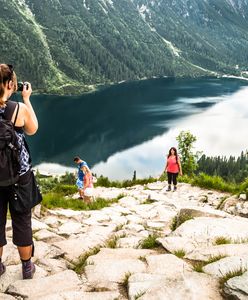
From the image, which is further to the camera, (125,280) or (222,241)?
(222,241)

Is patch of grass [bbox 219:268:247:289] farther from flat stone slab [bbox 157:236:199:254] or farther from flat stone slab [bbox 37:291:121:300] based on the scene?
flat stone slab [bbox 157:236:199:254]

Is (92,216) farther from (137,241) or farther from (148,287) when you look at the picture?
(148,287)

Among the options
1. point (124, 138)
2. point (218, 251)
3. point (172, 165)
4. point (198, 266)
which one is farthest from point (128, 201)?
point (124, 138)

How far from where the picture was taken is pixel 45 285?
6613 mm

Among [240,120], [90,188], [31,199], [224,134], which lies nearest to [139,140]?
[224,134]

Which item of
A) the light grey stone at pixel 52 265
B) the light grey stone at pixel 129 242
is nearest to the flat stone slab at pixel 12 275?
the light grey stone at pixel 52 265

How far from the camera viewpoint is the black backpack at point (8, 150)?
244 inches

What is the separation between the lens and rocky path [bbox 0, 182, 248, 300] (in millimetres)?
5836

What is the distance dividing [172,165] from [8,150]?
1824 centimetres

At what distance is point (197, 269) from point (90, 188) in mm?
12157

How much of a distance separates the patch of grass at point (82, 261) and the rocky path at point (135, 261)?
2 cm

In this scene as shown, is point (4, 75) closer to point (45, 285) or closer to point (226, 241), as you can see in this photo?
point (45, 285)

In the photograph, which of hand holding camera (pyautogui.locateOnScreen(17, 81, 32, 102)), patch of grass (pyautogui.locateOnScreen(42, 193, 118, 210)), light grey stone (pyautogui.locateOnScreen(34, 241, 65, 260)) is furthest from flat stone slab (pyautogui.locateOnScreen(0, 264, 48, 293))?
patch of grass (pyautogui.locateOnScreen(42, 193, 118, 210))

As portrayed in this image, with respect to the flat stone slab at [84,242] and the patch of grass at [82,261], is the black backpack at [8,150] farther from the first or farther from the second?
the flat stone slab at [84,242]
